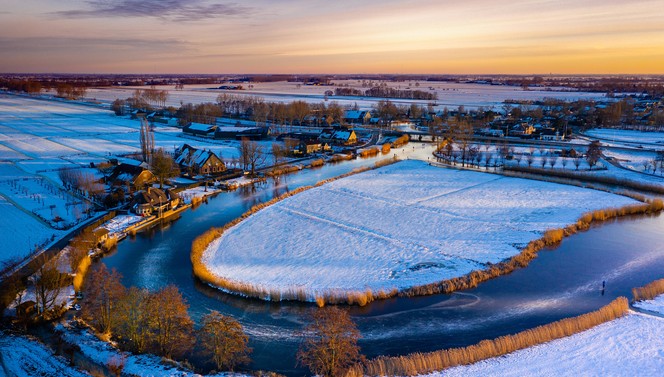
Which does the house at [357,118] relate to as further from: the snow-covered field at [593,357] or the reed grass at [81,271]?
the snow-covered field at [593,357]

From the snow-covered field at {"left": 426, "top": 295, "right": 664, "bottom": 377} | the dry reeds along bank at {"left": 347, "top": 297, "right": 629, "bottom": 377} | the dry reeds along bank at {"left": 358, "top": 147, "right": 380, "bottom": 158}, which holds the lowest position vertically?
the snow-covered field at {"left": 426, "top": 295, "right": 664, "bottom": 377}

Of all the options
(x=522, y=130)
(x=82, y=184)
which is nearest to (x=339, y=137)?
(x=522, y=130)

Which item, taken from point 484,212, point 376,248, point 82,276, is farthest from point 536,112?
point 82,276

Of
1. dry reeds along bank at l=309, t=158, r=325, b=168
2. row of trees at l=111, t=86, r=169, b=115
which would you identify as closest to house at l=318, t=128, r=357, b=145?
dry reeds along bank at l=309, t=158, r=325, b=168

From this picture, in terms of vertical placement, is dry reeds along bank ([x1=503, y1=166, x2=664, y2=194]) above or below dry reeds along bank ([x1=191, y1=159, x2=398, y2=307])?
above

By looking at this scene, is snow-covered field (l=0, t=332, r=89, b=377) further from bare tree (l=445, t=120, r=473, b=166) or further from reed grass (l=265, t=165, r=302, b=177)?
bare tree (l=445, t=120, r=473, b=166)

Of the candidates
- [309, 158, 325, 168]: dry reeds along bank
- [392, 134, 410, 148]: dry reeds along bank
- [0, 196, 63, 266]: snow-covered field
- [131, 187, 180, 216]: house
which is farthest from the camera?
[392, 134, 410, 148]: dry reeds along bank

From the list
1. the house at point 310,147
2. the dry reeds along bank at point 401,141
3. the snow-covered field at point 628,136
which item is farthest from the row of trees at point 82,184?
the snow-covered field at point 628,136

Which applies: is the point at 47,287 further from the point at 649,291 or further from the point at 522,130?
the point at 522,130
